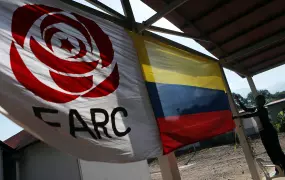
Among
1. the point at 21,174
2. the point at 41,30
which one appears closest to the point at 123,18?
the point at 41,30

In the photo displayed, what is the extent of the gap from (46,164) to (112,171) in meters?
2.68

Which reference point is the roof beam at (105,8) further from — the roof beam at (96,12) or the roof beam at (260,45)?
the roof beam at (260,45)

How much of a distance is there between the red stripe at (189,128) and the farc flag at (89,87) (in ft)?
0.04

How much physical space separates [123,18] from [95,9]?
0.44 meters

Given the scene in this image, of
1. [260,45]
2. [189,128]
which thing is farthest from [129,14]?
[260,45]

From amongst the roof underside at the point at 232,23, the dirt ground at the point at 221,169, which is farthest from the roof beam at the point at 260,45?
the dirt ground at the point at 221,169

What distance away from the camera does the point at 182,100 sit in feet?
10.9

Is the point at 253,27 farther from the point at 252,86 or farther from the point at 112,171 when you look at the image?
the point at 112,171

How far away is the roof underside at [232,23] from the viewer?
12.4ft

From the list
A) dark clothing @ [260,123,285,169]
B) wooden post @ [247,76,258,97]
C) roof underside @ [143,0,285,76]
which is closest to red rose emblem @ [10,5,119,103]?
roof underside @ [143,0,285,76]

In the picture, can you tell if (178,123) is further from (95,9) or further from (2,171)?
(2,171)

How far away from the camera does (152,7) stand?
11.2 feet

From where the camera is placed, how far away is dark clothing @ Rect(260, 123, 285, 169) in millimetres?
4551

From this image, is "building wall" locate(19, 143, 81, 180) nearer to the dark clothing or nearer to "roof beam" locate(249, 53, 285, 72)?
the dark clothing
